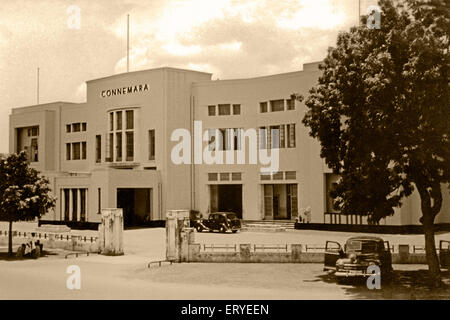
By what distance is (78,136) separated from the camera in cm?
6462

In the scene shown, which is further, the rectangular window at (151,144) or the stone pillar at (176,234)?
the rectangular window at (151,144)

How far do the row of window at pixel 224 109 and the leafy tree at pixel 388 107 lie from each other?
2935 cm

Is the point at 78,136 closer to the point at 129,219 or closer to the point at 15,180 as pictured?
the point at 129,219

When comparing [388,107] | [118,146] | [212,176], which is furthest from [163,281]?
[118,146]

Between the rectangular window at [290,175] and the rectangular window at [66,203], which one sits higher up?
the rectangular window at [290,175]

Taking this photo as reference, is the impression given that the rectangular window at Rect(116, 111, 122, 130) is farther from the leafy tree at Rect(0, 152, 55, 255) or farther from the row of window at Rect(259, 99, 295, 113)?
the leafy tree at Rect(0, 152, 55, 255)

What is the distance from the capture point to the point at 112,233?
33812 mm

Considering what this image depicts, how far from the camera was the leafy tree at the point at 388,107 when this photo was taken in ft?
70.2

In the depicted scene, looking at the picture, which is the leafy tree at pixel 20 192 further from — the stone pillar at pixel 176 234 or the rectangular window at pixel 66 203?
the rectangular window at pixel 66 203

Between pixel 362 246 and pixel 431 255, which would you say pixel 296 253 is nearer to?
pixel 362 246

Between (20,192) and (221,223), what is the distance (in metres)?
18.1

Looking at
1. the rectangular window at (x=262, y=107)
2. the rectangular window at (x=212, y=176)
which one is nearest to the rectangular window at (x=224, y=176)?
the rectangular window at (x=212, y=176)
